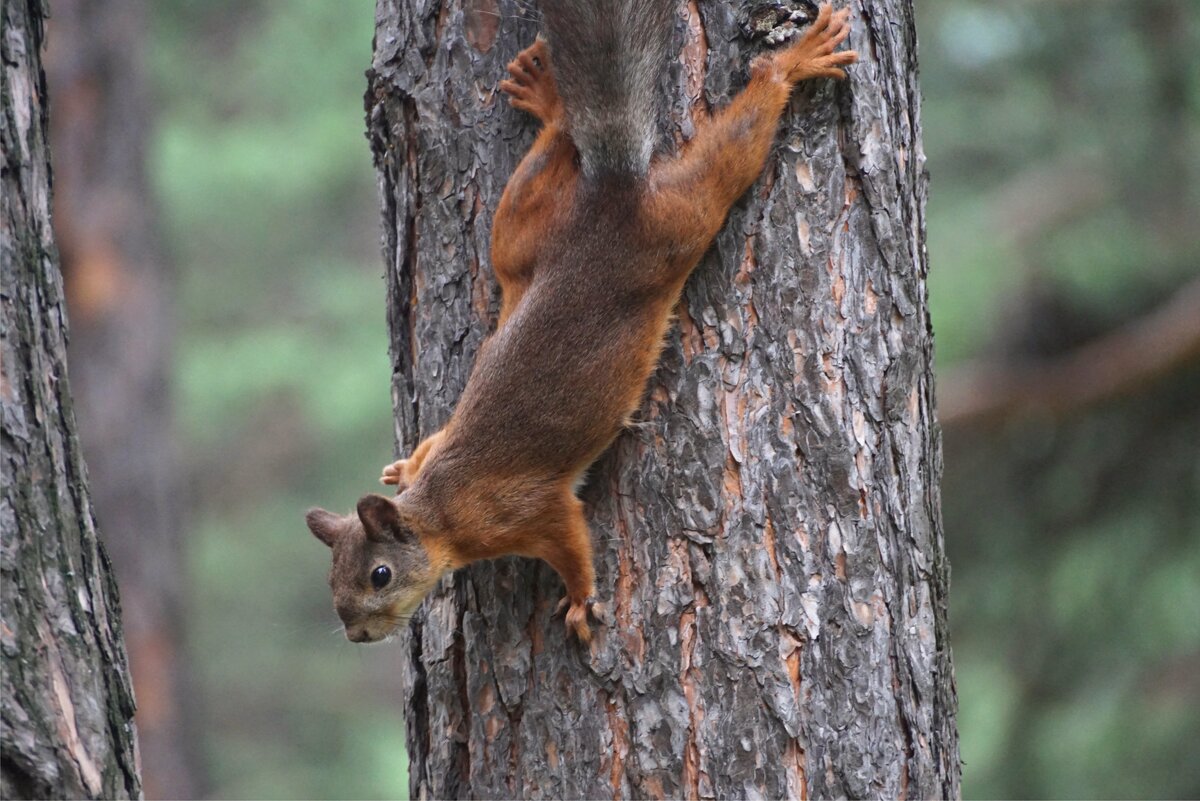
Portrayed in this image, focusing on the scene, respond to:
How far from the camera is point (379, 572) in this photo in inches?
104

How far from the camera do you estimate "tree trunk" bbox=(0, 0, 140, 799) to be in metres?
1.61

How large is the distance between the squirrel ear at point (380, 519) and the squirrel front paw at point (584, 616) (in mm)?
554

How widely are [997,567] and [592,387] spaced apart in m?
3.74

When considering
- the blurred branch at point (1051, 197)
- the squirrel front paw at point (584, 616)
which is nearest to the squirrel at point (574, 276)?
the squirrel front paw at point (584, 616)

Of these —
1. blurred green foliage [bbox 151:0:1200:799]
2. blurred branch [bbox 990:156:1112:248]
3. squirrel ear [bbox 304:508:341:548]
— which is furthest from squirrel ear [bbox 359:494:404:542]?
blurred branch [bbox 990:156:1112:248]

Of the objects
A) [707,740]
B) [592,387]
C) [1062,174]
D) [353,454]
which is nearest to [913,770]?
[707,740]

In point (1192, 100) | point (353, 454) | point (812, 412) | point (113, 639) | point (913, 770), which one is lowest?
point (913, 770)

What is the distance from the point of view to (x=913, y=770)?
2273 mm

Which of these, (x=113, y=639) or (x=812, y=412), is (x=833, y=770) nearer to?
(x=812, y=412)

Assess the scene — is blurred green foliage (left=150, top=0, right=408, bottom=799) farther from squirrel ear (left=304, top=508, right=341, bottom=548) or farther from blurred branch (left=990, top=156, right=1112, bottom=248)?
squirrel ear (left=304, top=508, right=341, bottom=548)

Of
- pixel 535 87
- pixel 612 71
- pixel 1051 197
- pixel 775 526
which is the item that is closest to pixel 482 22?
pixel 535 87

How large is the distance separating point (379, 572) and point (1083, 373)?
11.7 ft

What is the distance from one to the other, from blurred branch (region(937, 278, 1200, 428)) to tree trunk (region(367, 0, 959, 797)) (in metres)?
2.95

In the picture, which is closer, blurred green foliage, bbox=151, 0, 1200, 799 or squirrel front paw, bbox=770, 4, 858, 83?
squirrel front paw, bbox=770, 4, 858, 83
